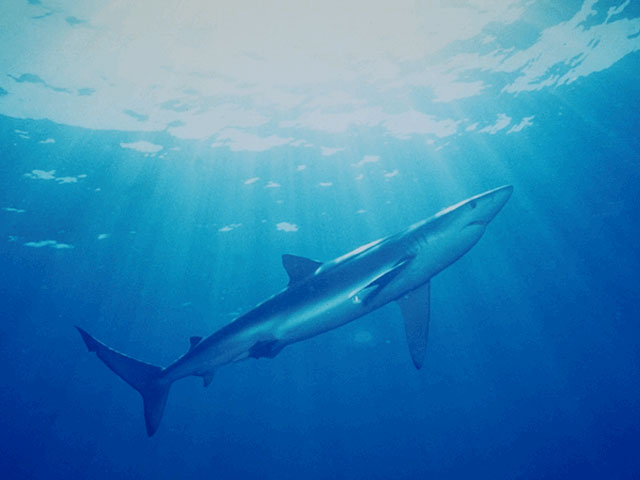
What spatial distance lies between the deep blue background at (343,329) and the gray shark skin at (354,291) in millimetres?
12782

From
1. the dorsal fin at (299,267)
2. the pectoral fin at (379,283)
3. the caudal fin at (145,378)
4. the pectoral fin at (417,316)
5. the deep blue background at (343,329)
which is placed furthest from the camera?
the deep blue background at (343,329)

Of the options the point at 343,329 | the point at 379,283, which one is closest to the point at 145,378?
the point at 379,283

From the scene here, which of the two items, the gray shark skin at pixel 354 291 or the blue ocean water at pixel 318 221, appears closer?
the gray shark skin at pixel 354 291

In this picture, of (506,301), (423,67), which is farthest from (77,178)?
(506,301)

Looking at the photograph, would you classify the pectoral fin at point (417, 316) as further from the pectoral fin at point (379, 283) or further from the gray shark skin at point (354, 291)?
the pectoral fin at point (379, 283)

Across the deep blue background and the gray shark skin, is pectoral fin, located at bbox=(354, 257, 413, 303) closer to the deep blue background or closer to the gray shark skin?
the gray shark skin

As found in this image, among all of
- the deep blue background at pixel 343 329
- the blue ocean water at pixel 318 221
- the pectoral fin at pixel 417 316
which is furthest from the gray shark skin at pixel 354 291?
the deep blue background at pixel 343 329

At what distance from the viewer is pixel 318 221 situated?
2392cm

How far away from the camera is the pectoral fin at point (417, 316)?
601 cm

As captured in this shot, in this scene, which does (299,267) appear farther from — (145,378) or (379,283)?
(145,378)

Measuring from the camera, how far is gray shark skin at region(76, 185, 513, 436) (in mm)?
5090

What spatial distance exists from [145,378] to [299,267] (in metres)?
3.73

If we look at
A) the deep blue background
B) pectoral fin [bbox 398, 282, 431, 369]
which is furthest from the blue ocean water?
pectoral fin [bbox 398, 282, 431, 369]

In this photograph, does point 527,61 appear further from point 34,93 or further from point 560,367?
point 560,367
